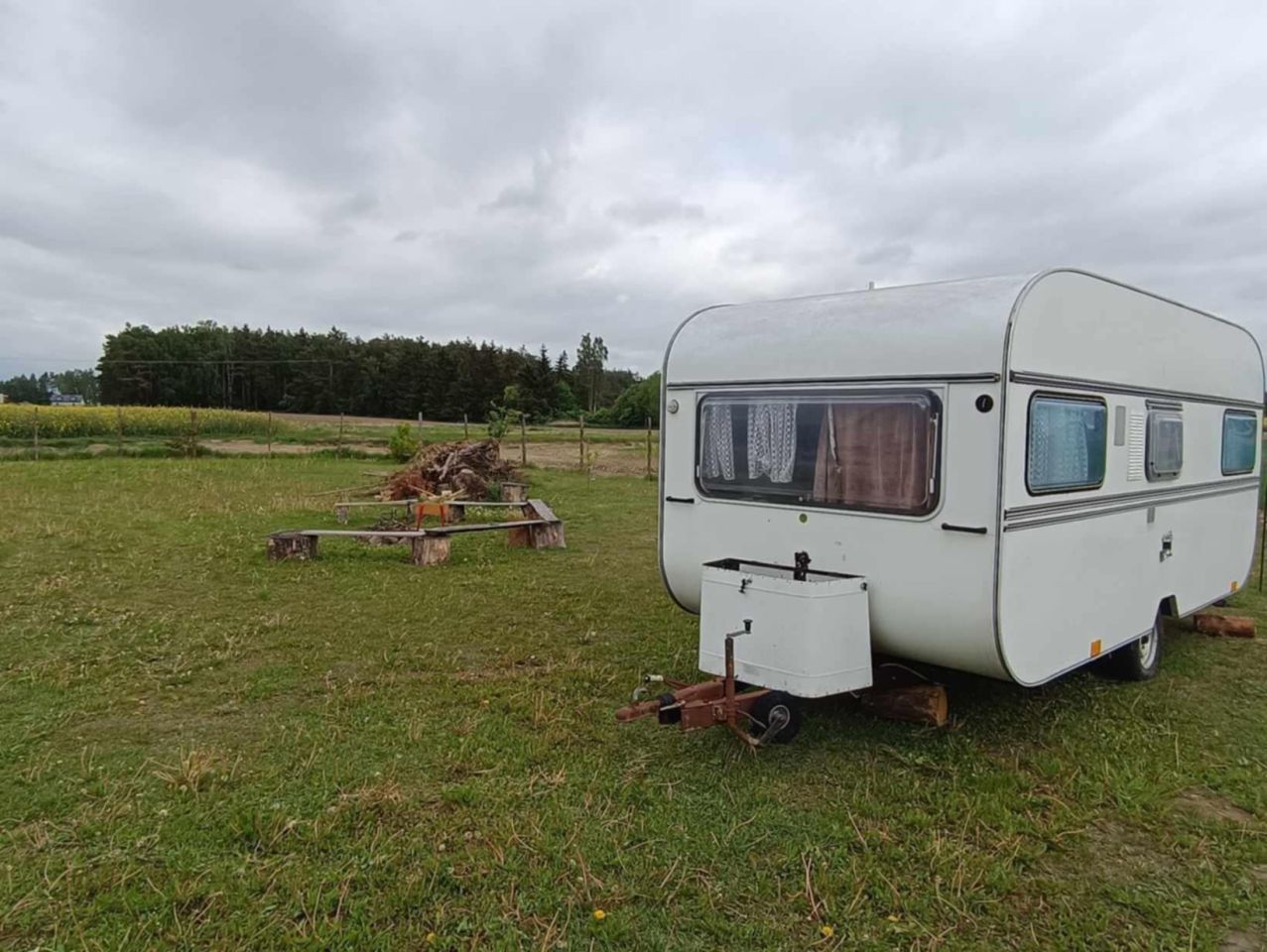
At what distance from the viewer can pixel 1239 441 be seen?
21.5ft

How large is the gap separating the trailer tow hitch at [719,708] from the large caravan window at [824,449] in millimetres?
849

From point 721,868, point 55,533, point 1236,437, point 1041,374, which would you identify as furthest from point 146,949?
point 55,533

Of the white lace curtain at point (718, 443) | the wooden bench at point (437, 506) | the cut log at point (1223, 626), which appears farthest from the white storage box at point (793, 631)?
the wooden bench at point (437, 506)

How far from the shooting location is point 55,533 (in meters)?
9.63

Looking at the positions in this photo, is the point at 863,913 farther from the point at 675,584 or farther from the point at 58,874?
the point at 58,874

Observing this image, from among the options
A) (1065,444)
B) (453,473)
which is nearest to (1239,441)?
(1065,444)

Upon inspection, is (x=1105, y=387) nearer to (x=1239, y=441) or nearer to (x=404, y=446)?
(x=1239, y=441)

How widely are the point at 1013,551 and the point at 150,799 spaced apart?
392 cm

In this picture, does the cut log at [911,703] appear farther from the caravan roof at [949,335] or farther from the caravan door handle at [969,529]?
the caravan roof at [949,335]

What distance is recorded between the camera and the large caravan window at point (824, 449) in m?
3.90

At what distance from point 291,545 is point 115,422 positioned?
23.9m

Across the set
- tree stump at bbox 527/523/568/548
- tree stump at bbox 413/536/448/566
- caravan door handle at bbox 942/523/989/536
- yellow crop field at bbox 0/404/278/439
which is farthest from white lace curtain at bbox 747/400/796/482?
yellow crop field at bbox 0/404/278/439

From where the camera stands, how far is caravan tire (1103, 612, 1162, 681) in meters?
5.18

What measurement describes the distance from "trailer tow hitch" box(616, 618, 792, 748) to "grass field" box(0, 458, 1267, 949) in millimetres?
218
